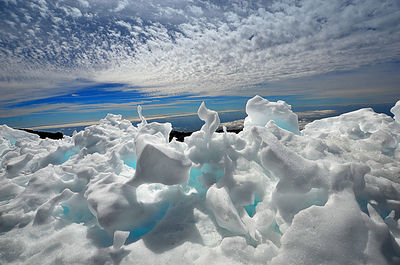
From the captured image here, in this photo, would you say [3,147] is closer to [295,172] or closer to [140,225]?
[140,225]

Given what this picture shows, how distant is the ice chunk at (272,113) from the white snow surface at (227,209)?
1531 mm

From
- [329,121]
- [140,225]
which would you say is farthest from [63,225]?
[329,121]

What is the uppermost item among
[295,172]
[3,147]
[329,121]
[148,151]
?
[148,151]

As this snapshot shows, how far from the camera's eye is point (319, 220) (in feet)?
9.43

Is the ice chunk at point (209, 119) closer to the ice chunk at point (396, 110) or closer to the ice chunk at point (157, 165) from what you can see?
the ice chunk at point (157, 165)

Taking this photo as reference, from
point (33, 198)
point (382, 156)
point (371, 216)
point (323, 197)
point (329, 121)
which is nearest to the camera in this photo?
point (371, 216)

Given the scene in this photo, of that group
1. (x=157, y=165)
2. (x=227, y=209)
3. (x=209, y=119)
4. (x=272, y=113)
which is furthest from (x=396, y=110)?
(x=157, y=165)

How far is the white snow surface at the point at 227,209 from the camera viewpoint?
111 inches

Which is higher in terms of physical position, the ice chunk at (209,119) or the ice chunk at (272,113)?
the ice chunk at (209,119)

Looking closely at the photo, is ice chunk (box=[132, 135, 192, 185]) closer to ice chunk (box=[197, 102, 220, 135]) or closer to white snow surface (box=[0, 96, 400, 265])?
white snow surface (box=[0, 96, 400, 265])

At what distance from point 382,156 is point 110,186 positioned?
6.52 metres

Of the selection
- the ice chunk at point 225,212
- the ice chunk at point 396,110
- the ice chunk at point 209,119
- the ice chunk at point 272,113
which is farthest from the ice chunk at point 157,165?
the ice chunk at point 396,110

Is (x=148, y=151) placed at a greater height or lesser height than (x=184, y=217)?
greater

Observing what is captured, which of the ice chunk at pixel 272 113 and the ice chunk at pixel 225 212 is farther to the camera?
the ice chunk at pixel 272 113
